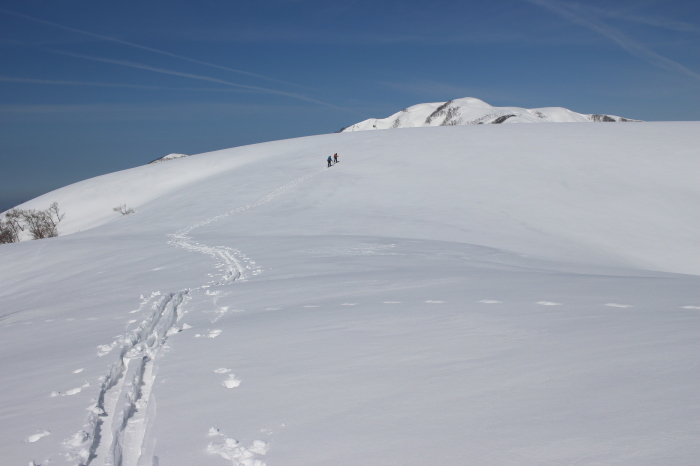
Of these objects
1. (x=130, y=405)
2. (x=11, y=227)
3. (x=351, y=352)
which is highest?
(x=351, y=352)

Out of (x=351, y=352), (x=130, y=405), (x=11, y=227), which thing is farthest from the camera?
(x=11, y=227)

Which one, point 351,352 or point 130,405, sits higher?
point 351,352

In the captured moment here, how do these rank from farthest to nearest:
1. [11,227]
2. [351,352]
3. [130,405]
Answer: [11,227]
[351,352]
[130,405]

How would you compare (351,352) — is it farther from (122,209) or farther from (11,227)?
(11,227)

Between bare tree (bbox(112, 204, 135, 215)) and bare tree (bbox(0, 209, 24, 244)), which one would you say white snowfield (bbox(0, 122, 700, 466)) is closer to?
bare tree (bbox(112, 204, 135, 215))

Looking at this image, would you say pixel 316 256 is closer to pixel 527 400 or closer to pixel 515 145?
pixel 527 400

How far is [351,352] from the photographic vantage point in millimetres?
4934

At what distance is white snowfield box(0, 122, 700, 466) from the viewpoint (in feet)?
10.1

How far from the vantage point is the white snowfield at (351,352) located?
309 centimetres

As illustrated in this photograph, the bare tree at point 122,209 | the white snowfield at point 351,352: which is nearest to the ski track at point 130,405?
the white snowfield at point 351,352

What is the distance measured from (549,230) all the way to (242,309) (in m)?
14.7

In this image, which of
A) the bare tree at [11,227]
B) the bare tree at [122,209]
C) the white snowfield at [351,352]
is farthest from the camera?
the bare tree at [11,227]

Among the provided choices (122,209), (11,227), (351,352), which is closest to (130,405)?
(351,352)

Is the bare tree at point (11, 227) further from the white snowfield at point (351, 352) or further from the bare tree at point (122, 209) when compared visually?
the white snowfield at point (351, 352)
